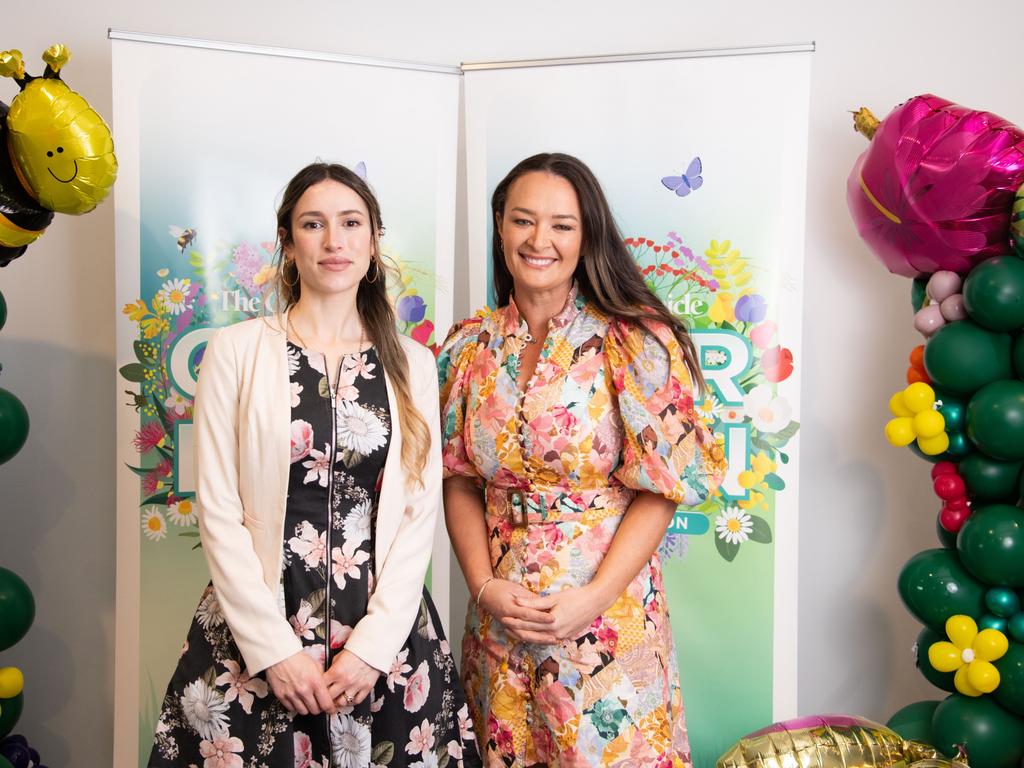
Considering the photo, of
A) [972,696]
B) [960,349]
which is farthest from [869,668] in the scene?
[960,349]

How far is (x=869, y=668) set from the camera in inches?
121

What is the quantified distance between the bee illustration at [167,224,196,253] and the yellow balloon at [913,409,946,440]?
6.77 feet

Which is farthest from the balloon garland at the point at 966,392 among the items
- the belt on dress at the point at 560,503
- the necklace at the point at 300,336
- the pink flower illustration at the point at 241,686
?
the pink flower illustration at the point at 241,686

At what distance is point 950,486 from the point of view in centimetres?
229

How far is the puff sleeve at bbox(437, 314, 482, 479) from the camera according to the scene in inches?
77.7

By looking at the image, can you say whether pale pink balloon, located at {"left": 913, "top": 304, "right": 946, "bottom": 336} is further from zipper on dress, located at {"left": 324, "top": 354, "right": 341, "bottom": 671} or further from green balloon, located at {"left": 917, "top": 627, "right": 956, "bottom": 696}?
zipper on dress, located at {"left": 324, "top": 354, "right": 341, "bottom": 671}

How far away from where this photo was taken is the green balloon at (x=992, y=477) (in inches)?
86.6

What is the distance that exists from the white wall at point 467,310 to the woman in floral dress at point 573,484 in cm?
127

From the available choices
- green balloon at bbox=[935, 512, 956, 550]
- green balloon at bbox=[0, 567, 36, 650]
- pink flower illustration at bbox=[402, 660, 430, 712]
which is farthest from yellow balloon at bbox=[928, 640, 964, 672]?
green balloon at bbox=[0, 567, 36, 650]

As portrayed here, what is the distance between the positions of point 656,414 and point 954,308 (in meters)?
0.93

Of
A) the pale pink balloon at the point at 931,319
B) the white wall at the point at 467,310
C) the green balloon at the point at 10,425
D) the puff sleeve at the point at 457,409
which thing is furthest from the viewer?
the white wall at the point at 467,310

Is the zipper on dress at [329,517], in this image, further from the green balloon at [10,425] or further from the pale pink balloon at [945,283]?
the pale pink balloon at [945,283]

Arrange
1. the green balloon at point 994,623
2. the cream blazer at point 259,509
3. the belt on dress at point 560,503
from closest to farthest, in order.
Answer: the cream blazer at point 259,509
the belt on dress at point 560,503
the green balloon at point 994,623

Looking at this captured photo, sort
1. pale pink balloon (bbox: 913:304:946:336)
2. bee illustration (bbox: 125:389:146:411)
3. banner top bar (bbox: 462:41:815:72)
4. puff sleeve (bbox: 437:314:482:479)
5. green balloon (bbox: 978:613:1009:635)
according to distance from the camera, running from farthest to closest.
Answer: bee illustration (bbox: 125:389:146:411) < banner top bar (bbox: 462:41:815:72) < pale pink balloon (bbox: 913:304:946:336) < green balloon (bbox: 978:613:1009:635) < puff sleeve (bbox: 437:314:482:479)
